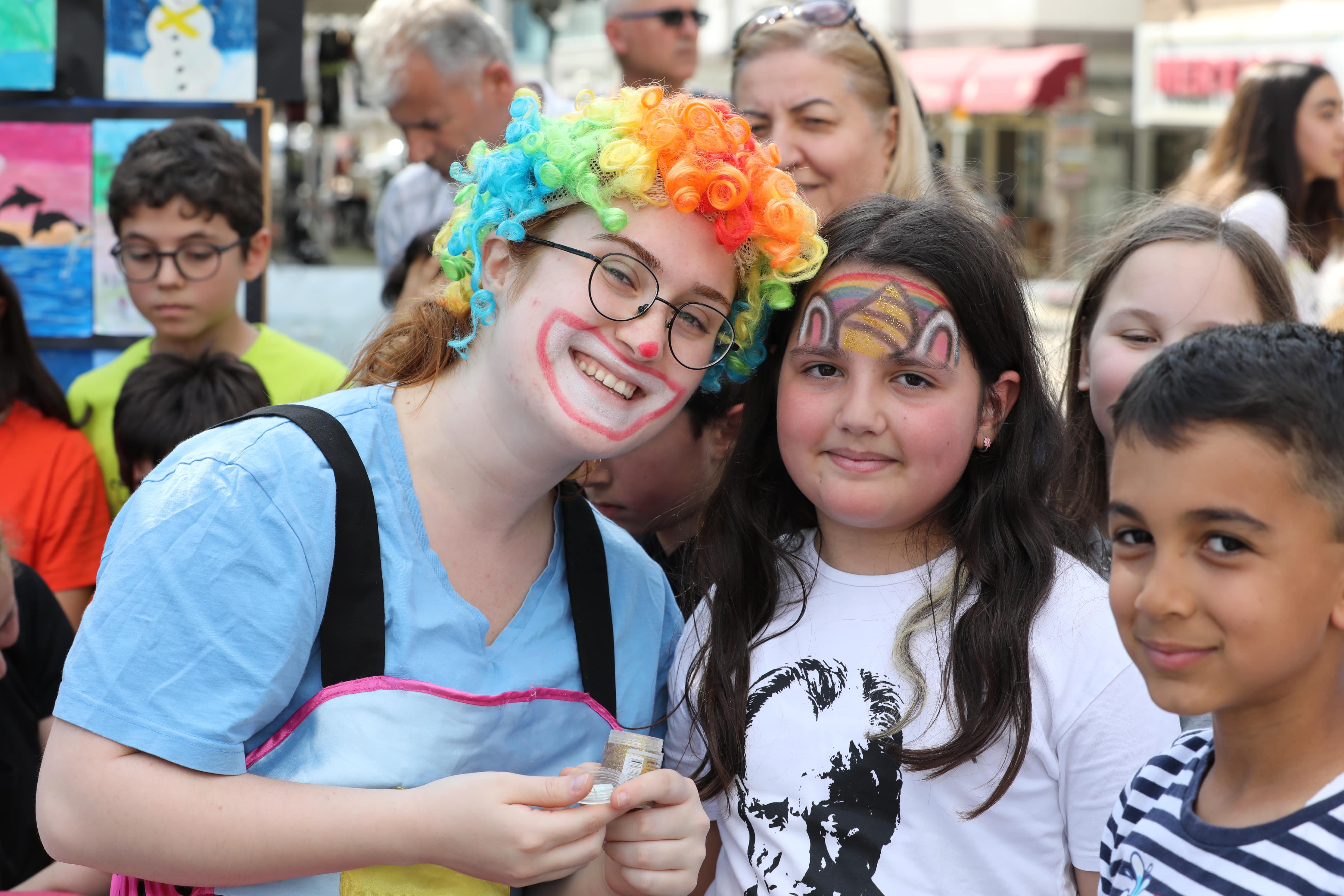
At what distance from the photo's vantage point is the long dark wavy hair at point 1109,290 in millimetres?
2494

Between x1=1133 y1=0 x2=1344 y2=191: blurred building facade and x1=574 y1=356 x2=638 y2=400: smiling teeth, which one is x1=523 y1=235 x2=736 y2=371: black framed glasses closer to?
x1=574 y1=356 x2=638 y2=400: smiling teeth

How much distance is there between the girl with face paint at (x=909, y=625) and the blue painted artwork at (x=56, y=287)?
2.67m

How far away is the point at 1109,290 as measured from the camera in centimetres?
258

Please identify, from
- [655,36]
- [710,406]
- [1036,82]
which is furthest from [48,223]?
[1036,82]

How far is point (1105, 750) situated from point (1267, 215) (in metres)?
2.70

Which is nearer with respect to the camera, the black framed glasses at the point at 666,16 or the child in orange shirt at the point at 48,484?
the child in orange shirt at the point at 48,484

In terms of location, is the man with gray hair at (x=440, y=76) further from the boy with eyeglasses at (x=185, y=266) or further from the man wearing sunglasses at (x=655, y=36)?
the boy with eyeglasses at (x=185, y=266)

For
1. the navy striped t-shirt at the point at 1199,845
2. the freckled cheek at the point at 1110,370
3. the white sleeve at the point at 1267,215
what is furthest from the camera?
the white sleeve at the point at 1267,215

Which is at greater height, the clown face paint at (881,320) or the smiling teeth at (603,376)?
the clown face paint at (881,320)

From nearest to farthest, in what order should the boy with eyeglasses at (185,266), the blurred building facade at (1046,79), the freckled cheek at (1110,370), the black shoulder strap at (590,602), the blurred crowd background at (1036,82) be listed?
the black shoulder strap at (590,602), the freckled cheek at (1110,370), the boy with eyeglasses at (185,266), the blurred crowd background at (1036,82), the blurred building facade at (1046,79)

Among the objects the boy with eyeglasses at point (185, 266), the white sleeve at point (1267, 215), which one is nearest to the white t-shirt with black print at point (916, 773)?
the boy with eyeglasses at point (185, 266)

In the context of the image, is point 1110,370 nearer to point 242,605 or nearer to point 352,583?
point 352,583

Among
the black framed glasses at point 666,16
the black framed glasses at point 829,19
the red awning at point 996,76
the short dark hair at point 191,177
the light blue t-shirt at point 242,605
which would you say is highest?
the red awning at point 996,76

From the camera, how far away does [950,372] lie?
2021 mm
